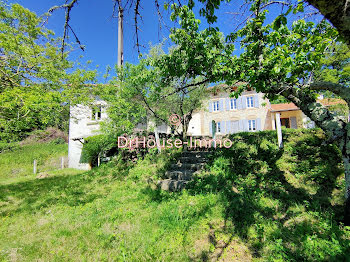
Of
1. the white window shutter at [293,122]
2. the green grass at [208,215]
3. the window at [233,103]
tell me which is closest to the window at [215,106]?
the window at [233,103]

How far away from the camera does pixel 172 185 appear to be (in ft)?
19.6

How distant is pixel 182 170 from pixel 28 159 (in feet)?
55.0

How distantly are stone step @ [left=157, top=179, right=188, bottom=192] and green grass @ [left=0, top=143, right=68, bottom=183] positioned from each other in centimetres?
1222

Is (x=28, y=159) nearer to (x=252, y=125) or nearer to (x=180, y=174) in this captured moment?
(x=180, y=174)

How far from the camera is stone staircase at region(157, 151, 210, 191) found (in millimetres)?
6000

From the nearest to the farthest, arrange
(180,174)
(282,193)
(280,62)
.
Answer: (280,62) → (282,193) → (180,174)

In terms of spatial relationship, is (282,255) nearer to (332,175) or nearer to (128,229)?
(128,229)

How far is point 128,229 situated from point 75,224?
1.46 m

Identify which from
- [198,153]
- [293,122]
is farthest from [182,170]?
[293,122]

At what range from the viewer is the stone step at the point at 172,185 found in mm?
5846

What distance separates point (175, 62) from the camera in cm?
433

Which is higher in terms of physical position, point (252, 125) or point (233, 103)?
point (233, 103)

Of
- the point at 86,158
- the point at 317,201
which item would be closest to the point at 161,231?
the point at 317,201

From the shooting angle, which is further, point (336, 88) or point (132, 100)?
point (132, 100)
